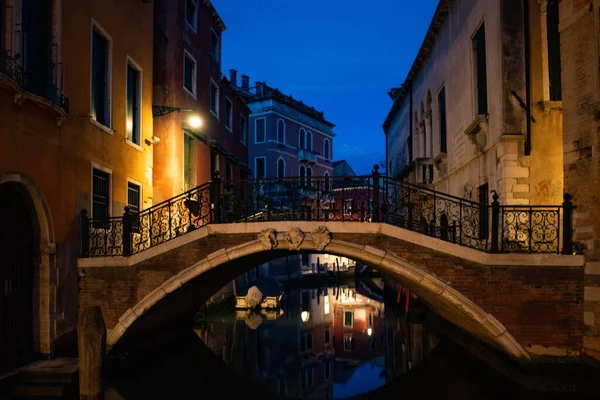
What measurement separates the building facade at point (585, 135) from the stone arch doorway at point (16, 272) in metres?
8.50

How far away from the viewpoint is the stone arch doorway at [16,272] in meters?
8.53

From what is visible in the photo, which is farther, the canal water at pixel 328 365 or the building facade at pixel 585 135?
the canal water at pixel 328 365

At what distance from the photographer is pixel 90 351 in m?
7.51

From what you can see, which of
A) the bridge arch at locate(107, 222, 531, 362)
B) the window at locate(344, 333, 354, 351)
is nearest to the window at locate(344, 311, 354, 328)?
the window at locate(344, 333, 354, 351)

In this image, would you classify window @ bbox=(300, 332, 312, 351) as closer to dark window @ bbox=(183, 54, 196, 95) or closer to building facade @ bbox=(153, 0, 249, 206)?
building facade @ bbox=(153, 0, 249, 206)

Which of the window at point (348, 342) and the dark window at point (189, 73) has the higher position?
the dark window at point (189, 73)

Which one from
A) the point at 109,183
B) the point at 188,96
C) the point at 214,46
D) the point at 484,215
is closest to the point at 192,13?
the point at 214,46

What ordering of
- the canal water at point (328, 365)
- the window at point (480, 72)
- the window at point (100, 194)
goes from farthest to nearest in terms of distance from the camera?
the window at point (480, 72) → the window at point (100, 194) → the canal water at point (328, 365)

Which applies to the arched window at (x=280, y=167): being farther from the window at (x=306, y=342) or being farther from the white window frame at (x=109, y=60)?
the white window frame at (x=109, y=60)

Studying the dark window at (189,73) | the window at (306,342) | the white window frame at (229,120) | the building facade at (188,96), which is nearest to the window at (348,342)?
the window at (306,342)

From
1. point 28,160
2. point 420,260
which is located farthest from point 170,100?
point 420,260

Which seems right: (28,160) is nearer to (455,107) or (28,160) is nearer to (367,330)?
(455,107)

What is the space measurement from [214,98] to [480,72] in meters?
9.20

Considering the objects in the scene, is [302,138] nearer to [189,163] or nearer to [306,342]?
[189,163]
